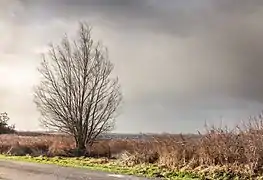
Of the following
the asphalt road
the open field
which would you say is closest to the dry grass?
the open field

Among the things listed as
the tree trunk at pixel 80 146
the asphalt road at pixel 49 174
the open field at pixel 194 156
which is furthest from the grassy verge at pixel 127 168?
the tree trunk at pixel 80 146

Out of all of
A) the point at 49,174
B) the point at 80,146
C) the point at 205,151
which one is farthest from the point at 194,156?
the point at 80,146

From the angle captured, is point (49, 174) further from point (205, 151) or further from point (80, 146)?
point (80, 146)

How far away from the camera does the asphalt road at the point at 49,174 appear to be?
19.9m

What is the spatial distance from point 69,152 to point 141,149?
9280 mm

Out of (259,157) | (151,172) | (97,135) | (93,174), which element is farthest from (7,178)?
(97,135)

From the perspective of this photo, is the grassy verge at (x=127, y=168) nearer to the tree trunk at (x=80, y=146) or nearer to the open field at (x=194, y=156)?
the open field at (x=194, y=156)

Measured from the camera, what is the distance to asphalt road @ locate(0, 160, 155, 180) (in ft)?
65.3

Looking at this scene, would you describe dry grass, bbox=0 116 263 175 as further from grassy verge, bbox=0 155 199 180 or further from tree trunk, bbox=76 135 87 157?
tree trunk, bbox=76 135 87 157

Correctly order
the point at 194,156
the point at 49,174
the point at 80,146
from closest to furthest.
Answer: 1. the point at 49,174
2. the point at 194,156
3. the point at 80,146

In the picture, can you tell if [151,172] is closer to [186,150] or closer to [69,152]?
[186,150]

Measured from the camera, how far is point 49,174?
2122cm

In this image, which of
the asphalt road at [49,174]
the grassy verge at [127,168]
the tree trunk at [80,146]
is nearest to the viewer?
the asphalt road at [49,174]

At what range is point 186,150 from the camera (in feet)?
76.9
